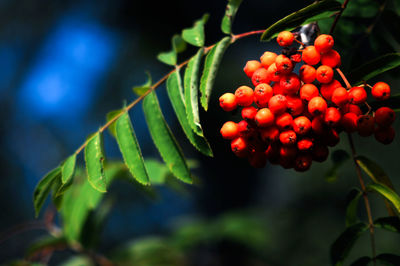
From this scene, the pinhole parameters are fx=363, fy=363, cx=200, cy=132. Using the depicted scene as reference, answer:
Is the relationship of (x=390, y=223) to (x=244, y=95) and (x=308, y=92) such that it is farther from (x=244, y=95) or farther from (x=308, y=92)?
(x=244, y=95)

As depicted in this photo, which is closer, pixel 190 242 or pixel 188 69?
pixel 188 69

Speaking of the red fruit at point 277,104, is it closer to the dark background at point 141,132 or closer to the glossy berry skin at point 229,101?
the glossy berry skin at point 229,101

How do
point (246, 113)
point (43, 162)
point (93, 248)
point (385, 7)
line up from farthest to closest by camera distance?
point (43, 162) < point (93, 248) < point (385, 7) < point (246, 113)

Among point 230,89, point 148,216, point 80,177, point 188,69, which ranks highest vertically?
point 188,69

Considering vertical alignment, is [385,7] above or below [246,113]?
below

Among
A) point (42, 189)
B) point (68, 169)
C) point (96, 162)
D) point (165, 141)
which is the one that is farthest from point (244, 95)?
point (42, 189)

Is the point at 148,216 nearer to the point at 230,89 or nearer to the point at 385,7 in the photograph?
the point at 230,89

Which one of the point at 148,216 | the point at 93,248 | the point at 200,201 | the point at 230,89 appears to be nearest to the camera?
the point at 93,248

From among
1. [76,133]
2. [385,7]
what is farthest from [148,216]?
[385,7]

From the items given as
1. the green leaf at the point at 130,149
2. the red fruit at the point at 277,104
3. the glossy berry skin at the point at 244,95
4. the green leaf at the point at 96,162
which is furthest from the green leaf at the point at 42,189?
the red fruit at the point at 277,104
